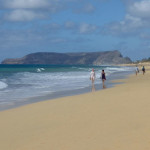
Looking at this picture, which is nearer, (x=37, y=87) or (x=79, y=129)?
(x=79, y=129)

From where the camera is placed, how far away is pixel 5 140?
628 centimetres

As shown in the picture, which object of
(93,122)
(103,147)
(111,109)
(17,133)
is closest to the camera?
(103,147)

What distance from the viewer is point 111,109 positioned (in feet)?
30.0

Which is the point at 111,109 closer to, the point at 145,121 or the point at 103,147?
the point at 145,121

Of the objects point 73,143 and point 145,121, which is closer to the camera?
point 73,143

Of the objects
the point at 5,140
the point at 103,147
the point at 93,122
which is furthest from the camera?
the point at 93,122

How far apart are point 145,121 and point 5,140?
124 inches

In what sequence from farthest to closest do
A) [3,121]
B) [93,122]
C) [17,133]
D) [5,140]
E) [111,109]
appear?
1. [111,109]
2. [3,121]
3. [93,122]
4. [17,133]
5. [5,140]

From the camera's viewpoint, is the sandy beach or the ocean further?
the ocean

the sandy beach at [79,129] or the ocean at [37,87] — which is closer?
the sandy beach at [79,129]

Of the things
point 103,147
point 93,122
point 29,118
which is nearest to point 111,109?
point 93,122

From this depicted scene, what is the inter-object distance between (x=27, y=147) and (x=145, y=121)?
286 centimetres

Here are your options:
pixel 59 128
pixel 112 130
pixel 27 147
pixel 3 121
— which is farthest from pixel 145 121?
pixel 3 121

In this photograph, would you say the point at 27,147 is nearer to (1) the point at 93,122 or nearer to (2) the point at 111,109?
(1) the point at 93,122
